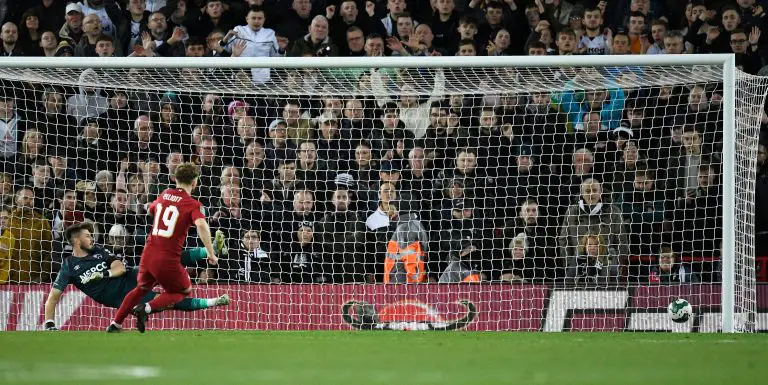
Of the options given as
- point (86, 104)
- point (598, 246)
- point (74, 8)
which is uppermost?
point (74, 8)

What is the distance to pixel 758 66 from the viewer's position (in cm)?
1227

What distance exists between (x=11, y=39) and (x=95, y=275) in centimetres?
410

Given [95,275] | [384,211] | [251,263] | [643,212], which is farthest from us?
[251,263]

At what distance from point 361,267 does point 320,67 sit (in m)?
2.27

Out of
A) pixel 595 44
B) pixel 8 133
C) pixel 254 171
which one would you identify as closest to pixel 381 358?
pixel 254 171

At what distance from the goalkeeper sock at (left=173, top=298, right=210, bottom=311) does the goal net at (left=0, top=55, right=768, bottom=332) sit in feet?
1.71

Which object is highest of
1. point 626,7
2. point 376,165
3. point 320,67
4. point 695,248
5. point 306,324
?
point 626,7

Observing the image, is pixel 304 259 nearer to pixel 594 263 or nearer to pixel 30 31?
pixel 594 263

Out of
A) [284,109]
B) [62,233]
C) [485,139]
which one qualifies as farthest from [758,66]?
[62,233]

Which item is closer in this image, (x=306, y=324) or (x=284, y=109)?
(x=306, y=324)

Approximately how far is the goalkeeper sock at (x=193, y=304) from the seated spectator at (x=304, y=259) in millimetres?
1348

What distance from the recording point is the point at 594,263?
35.1 feet

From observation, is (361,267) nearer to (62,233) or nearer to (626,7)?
(62,233)

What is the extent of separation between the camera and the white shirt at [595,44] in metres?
12.7
